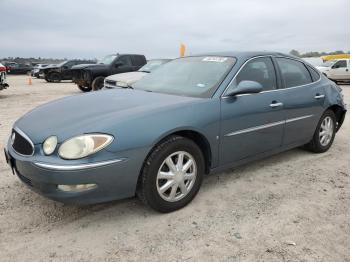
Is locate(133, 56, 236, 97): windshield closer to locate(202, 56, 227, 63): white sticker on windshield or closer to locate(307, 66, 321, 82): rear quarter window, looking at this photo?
locate(202, 56, 227, 63): white sticker on windshield

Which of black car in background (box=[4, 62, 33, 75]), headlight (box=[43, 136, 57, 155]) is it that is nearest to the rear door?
headlight (box=[43, 136, 57, 155])

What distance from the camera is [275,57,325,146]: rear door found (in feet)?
13.8

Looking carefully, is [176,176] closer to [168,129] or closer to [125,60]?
[168,129]

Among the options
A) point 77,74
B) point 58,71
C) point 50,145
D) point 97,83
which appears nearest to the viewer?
point 50,145

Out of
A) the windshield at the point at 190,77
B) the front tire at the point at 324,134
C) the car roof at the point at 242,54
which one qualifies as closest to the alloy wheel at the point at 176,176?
the windshield at the point at 190,77

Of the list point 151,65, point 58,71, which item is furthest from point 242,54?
point 58,71

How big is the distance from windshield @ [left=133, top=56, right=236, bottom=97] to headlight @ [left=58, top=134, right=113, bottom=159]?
3.94 feet

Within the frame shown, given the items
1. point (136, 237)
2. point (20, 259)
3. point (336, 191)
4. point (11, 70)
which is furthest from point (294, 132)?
point (11, 70)

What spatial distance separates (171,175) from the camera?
3.08 m

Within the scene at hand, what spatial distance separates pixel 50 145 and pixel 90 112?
0.52 m

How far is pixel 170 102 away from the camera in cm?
326

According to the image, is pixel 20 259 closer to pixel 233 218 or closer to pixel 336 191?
pixel 233 218

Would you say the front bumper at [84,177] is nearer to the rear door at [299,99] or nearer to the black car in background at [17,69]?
the rear door at [299,99]

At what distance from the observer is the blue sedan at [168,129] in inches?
105
